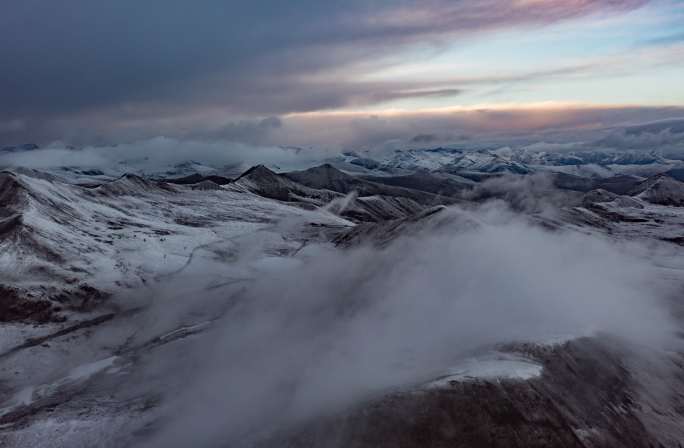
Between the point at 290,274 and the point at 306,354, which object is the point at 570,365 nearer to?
the point at 306,354

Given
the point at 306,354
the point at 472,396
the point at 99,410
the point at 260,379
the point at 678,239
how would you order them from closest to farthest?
the point at 472,396 < the point at 99,410 < the point at 260,379 < the point at 306,354 < the point at 678,239

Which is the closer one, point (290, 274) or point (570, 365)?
point (570, 365)

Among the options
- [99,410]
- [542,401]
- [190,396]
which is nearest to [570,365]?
[542,401]

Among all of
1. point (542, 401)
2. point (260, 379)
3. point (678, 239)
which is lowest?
point (678, 239)

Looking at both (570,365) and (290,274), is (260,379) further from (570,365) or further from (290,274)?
(290,274)

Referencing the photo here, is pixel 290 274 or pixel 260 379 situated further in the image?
pixel 290 274

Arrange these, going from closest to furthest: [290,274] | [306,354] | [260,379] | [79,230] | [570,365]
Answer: [570,365] < [260,379] < [306,354] < [290,274] < [79,230]

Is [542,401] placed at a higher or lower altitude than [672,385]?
higher

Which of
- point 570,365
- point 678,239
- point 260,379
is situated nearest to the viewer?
point 570,365

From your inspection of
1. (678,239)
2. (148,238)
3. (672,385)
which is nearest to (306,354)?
(672,385)
